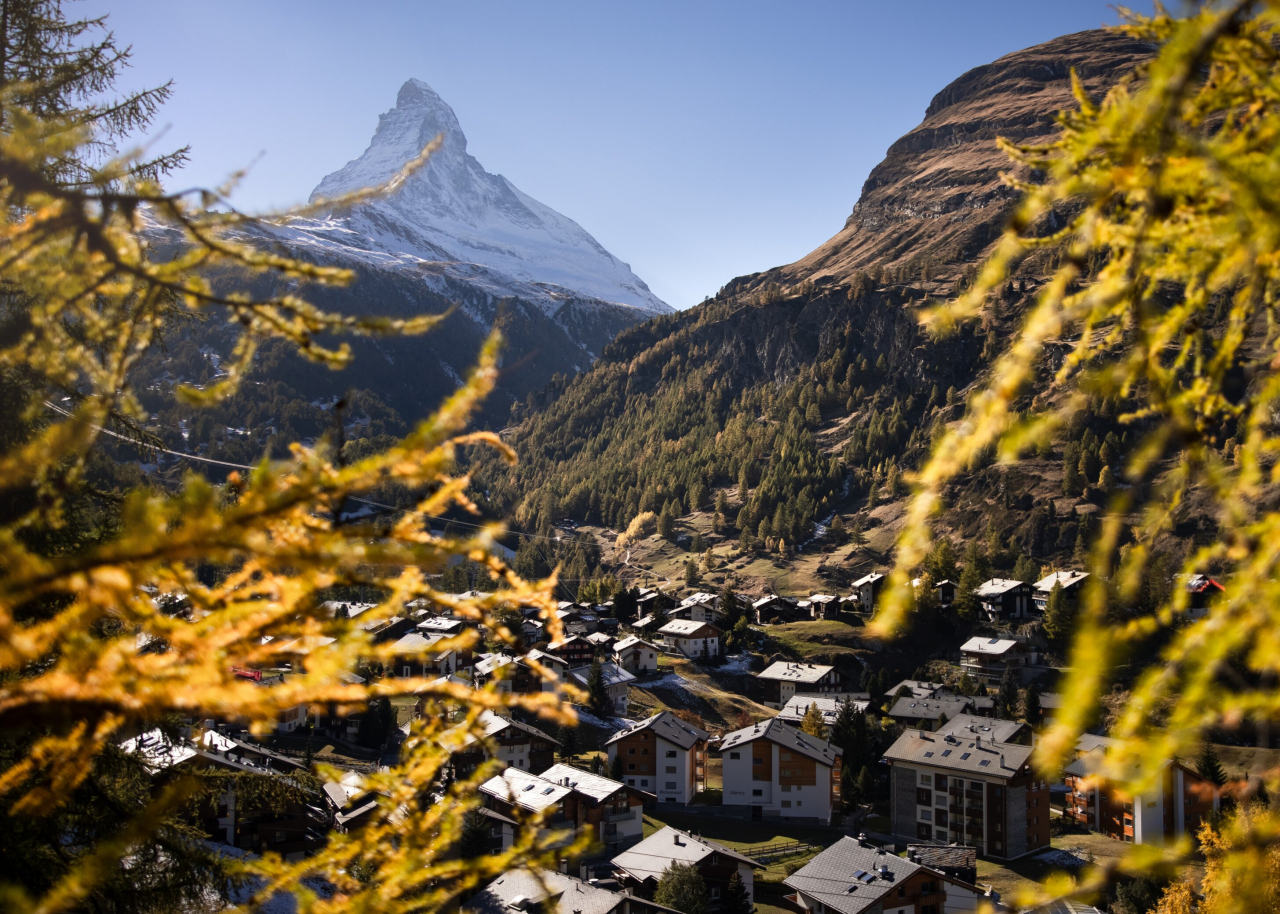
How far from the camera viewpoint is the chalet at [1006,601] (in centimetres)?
8088

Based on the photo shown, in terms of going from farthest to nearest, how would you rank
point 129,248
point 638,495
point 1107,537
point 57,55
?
1. point 638,495
2. point 57,55
3. point 129,248
4. point 1107,537

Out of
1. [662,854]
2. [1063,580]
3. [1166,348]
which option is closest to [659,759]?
[662,854]

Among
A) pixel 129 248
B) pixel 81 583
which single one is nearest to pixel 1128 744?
pixel 81 583

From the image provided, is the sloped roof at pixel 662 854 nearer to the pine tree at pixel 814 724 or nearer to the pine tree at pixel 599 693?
the pine tree at pixel 814 724

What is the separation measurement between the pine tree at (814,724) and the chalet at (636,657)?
57.2 ft

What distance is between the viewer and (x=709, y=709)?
64875 mm

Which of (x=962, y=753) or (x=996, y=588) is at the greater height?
(x=996, y=588)

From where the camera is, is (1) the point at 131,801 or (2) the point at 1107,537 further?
(1) the point at 131,801

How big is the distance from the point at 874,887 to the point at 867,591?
210 feet

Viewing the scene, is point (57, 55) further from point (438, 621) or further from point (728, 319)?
point (728, 319)

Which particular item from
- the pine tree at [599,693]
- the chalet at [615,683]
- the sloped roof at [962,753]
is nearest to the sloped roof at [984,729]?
the sloped roof at [962,753]

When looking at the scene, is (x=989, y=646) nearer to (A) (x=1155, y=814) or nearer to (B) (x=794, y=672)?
(B) (x=794, y=672)

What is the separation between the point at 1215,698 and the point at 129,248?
378cm

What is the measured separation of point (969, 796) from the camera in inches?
1650
